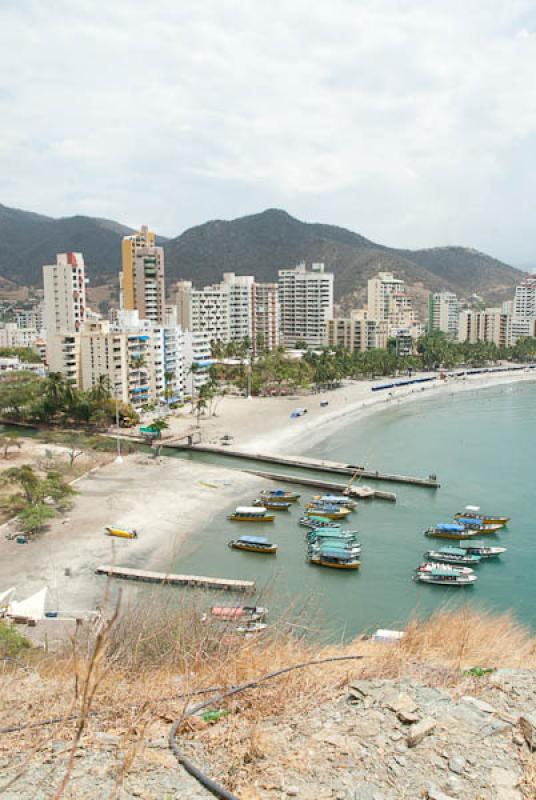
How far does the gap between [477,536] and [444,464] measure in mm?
9624

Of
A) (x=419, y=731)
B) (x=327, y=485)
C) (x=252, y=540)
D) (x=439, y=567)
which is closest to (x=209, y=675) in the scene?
(x=419, y=731)

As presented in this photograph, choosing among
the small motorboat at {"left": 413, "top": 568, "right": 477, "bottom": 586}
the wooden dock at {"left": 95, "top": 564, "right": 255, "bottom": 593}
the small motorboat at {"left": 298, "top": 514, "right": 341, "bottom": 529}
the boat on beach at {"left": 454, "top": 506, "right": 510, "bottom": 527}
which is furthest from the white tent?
the boat on beach at {"left": 454, "top": 506, "right": 510, "bottom": 527}

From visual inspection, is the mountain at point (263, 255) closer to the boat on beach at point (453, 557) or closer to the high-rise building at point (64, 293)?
the high-rise building at point (64, 293)

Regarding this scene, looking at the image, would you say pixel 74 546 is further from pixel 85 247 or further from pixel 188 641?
pixel 85 247

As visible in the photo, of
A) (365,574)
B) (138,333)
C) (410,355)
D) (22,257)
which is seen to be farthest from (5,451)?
(22,257)

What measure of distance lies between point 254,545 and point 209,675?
14.0 metres

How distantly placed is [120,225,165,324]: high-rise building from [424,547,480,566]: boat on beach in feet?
140

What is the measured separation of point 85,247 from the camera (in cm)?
16488

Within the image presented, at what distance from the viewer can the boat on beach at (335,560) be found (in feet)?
54.2

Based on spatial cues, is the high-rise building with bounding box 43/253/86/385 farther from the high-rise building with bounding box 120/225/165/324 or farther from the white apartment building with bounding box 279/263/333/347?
the white apartment building with bounding box 279/263/333/347

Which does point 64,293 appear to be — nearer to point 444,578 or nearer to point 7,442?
point 7,442

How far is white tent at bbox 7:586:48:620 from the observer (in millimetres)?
12062

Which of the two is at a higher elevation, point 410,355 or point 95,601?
point 410,355

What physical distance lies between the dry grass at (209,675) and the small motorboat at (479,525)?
583 inches
